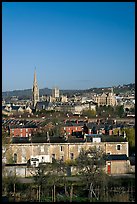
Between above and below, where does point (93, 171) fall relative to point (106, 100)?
below

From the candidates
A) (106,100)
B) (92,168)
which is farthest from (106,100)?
(92,168)

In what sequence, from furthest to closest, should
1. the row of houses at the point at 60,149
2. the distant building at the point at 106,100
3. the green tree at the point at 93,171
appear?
the distant building at the point at 106,100 → the row of houses at the point at 60,149 → the green tree at the point at 93,171

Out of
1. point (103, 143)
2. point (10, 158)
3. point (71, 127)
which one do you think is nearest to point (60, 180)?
point (10, 158)

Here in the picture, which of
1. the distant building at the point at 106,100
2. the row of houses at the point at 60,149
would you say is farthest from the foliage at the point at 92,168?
the distant building at the point at 106,100

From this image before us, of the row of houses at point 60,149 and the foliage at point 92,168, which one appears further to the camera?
the row of houses at point 60,149

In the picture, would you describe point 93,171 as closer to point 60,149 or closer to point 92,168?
point 92,168

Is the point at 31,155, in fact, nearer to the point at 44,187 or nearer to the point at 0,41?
the point at 44,187

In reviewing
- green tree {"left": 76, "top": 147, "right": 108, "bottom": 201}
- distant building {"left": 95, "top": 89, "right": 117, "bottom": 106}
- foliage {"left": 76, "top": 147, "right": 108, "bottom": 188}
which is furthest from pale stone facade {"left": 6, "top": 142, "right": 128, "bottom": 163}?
distant building {"left": 95, "top": 89, "right": 117, "bottom": 106}

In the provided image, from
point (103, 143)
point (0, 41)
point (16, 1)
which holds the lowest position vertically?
point (103, 143)

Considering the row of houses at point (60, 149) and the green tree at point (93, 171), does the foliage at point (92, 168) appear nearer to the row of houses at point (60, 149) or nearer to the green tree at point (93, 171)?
the green tree at point (93, 171)

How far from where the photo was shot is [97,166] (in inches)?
209

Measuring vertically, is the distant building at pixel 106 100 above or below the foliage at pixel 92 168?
above

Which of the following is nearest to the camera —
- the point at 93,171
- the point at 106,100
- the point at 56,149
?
the point at 93,171

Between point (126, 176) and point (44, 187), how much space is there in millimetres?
1886
